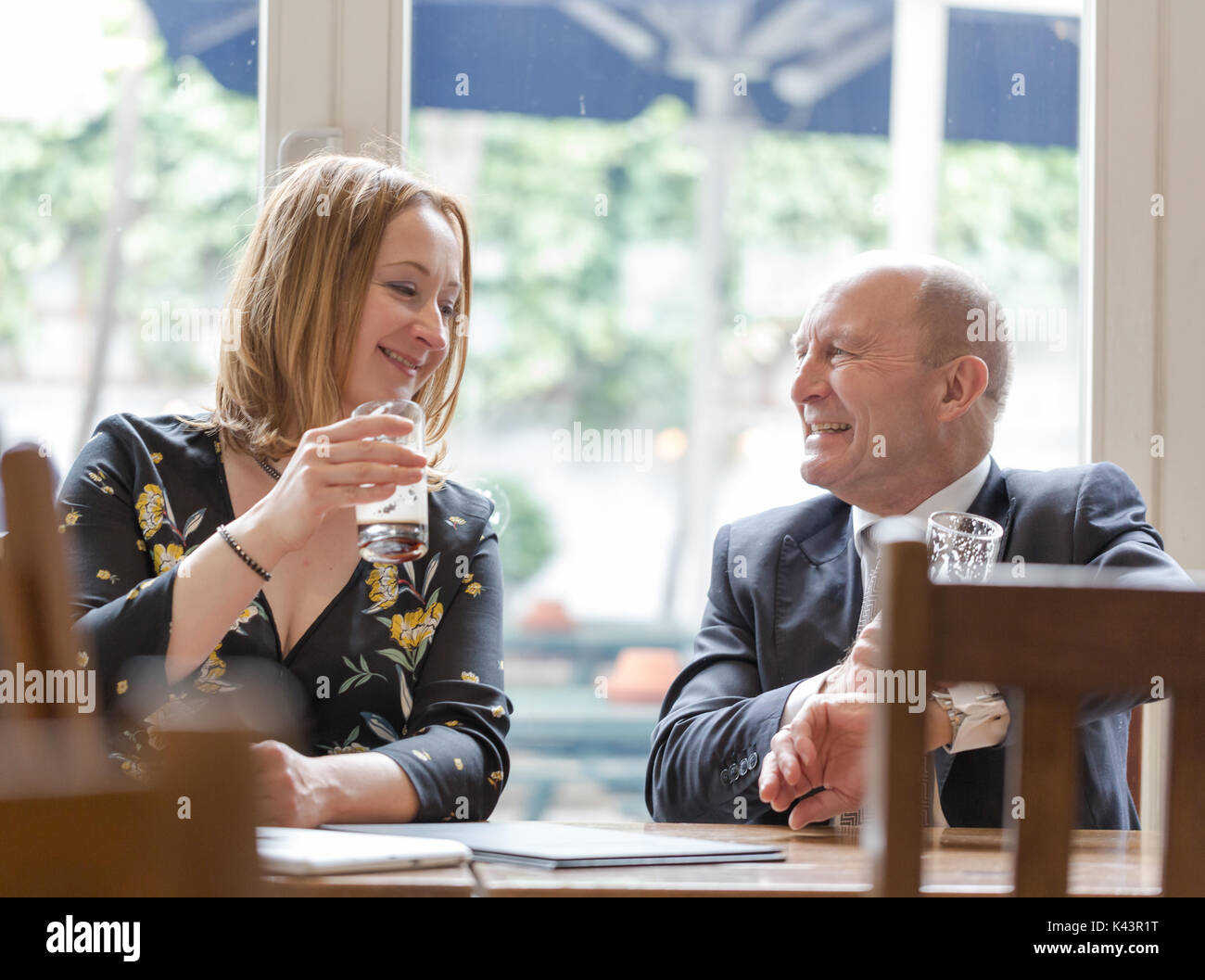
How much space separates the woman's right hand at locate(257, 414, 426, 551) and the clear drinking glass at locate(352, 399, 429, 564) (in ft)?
0.05

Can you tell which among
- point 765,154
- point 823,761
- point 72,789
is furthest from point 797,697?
point 765,154

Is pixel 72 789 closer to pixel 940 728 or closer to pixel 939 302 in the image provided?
pixel 940 728

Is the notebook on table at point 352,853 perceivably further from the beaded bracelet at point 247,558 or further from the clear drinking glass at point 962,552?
the clear drinking glass at point 962,552

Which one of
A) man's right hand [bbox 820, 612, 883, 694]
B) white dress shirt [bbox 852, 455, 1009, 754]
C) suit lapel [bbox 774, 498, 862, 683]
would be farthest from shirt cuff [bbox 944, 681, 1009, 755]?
suit lapel [bbox 774, 498, 862, 683]

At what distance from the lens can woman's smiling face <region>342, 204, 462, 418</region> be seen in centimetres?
186

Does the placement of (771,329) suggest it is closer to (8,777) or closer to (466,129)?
(466,129)

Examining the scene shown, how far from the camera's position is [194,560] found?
1.53 meters

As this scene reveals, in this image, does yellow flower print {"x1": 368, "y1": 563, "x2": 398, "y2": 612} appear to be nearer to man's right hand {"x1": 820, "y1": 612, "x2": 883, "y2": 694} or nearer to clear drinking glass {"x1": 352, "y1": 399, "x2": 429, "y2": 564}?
clear drinking glass {"x1": 352, "y1": 399, "x2": 429, "y2": 564}

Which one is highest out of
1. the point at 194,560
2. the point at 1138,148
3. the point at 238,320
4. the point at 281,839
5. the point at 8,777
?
the point at 1138,148

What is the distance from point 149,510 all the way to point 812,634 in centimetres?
97

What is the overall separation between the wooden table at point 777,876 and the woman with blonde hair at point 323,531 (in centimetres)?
34

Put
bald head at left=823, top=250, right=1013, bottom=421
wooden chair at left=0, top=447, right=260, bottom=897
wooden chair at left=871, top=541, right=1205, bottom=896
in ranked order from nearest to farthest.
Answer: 1. wooden chair at left=0, top=447, right=260, bottom=897
2. wooden chair at left=871, top=541, right=1205, bottom=896
3. bald head at left=823, top=250, right=1013, bottom=421

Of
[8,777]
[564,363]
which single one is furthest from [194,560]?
[564,363]
